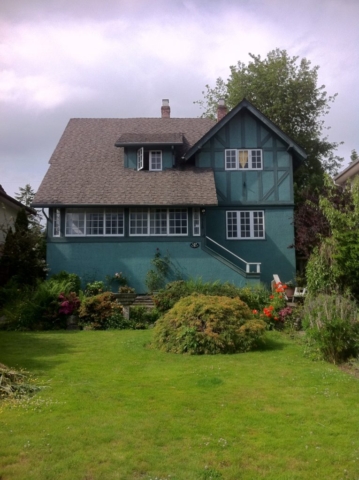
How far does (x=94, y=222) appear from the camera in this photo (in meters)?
22.2

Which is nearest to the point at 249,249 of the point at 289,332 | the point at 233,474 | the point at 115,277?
the point at 115,277

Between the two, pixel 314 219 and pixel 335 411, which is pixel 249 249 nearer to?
pixel 314 219

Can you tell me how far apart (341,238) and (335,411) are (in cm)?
728

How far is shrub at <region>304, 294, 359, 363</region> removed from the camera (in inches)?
410

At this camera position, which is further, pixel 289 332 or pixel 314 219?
pixel 314 219

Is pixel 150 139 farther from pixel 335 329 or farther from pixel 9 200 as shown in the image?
A: pixel 335 329

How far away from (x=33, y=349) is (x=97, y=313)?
14.1 ft

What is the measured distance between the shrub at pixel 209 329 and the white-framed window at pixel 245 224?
11.3 meters

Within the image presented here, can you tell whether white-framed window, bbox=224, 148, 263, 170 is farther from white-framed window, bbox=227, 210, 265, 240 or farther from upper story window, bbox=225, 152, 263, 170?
white-framed window, bbox=227, 210, 265, 240

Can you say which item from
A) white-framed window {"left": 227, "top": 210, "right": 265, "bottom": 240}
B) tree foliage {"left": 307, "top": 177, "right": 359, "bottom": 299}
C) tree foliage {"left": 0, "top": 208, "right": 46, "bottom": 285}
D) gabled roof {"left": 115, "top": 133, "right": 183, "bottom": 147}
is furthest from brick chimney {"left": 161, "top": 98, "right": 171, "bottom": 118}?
tree foliage {"left": 307, "top": 177, "right": 359, "bottom": 299}

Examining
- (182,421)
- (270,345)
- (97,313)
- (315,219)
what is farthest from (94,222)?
(182,421)

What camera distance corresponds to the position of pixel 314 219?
1825cm

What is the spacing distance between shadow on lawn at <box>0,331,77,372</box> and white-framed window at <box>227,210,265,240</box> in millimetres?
10735

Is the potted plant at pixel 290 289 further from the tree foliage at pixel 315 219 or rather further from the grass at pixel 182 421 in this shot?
the grass at pixel 182 421
